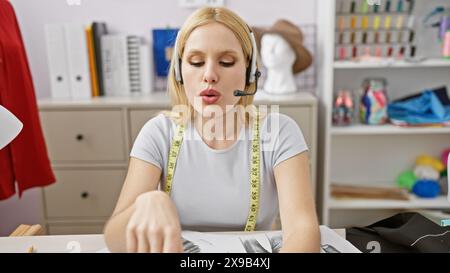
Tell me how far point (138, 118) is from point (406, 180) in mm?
383

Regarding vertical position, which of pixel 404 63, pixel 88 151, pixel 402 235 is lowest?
pixel 402 235

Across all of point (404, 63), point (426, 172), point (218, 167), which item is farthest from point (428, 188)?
point (218, 167)

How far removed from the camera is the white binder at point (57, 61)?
0.48m

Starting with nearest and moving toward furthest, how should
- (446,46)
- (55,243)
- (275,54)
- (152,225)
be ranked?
(152,225) < (55,243) < (446,46) < (275,54)

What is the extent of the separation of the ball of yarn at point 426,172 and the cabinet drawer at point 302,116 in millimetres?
170

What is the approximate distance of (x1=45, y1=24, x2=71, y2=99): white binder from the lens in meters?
0.48

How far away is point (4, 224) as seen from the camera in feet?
1.79

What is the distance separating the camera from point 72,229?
20.6 inches

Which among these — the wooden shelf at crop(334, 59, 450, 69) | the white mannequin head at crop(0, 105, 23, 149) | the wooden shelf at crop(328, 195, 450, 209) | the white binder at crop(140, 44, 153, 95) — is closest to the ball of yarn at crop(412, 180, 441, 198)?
the wooden shelf at crop(328, 195, 450, 209)

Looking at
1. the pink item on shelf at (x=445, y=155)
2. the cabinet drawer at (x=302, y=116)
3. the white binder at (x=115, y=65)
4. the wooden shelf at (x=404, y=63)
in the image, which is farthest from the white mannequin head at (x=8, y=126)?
the pink item on shelf at (x=445, y=155)

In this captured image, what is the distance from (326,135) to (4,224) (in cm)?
52

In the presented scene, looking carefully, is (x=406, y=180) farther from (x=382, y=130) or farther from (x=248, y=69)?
(x=248, y=69)

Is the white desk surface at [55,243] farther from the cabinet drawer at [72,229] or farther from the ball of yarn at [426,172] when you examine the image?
the ball of yarn at [426,172]
